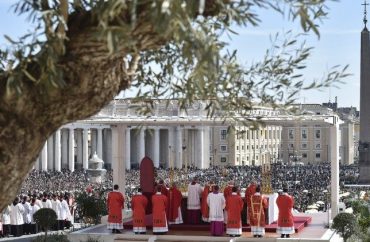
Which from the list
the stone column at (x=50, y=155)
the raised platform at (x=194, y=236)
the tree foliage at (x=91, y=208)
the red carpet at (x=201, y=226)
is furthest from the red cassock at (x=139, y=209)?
the stone column at (x=50, y=155)

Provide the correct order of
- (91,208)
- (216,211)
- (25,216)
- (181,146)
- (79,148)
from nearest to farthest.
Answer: (216,211) → (91,208) → (25,216) → (181,146) → (79,148)

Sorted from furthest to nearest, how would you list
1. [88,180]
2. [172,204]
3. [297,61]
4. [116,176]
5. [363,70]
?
1. [88,180]
2. [363,70]
3. [116,176]
4. [172,204]
5. [297,61]

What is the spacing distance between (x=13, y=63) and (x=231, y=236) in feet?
37.3

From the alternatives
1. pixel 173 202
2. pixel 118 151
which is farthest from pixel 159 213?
pixel 118 151

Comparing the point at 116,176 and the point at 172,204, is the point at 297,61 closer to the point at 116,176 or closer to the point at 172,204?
the point at 172,204

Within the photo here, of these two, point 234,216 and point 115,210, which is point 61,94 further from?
point 115,210

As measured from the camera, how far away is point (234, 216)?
16.3m

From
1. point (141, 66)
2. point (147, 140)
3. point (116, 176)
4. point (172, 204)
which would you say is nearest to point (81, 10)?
point (141, 66)

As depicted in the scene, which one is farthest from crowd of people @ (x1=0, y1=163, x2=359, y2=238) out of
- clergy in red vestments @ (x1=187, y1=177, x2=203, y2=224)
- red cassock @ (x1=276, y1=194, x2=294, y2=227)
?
red cassock @ (x1=276, y1=194, x2=294, y2=227)

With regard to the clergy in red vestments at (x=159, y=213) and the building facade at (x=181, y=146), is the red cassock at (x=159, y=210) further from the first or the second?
the building facade at (x=181, y=146)

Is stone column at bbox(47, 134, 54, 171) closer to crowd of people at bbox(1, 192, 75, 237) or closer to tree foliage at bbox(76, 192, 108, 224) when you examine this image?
crowd of people at bbox(1, 192, 75, 237)

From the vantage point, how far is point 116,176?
2112 cm

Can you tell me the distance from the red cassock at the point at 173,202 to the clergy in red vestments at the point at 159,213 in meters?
1.36

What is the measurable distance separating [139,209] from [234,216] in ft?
7.03
